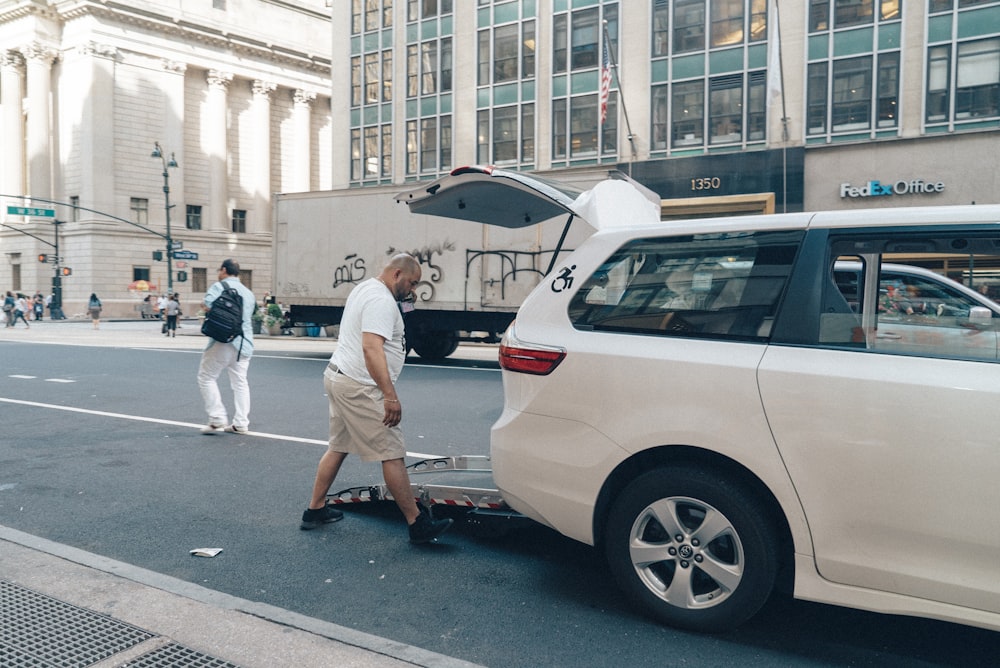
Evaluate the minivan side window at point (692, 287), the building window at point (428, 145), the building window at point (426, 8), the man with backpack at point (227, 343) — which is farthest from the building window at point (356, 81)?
the minivan side window at point (692, 287)

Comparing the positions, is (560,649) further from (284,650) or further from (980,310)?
(980,310)

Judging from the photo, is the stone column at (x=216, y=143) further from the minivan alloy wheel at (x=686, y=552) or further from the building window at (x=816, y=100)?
the minivan alloy wheel at (x=686, y=552)

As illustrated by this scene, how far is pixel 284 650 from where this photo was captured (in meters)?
3.16

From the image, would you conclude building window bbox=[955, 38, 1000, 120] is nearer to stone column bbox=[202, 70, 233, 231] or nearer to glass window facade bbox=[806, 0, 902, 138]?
glass window facade bbox=[806, 0, 902, 138]

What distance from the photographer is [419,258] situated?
51.8 feet

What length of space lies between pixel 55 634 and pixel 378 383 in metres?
1.90

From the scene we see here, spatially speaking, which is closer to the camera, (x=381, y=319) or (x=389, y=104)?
(x=381, y=319)

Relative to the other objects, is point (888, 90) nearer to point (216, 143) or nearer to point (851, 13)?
point (851, 13)

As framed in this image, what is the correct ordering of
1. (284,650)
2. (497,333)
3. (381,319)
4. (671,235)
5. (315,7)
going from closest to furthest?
1. (284,650)
2. (671,235)
3. (381,319)
4. (497,333)
5. (315,7)

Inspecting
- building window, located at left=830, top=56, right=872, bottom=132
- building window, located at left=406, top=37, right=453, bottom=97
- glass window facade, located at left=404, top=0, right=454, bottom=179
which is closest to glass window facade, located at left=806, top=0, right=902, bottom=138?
building window, located at left=830, top=56, right=872, bottom=132

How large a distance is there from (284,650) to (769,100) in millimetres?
21337

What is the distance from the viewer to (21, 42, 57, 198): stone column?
165 ft

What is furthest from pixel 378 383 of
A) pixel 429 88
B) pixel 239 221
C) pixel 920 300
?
pixel 239 221

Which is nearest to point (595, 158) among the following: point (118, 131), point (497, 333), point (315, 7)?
point (497, 333)
